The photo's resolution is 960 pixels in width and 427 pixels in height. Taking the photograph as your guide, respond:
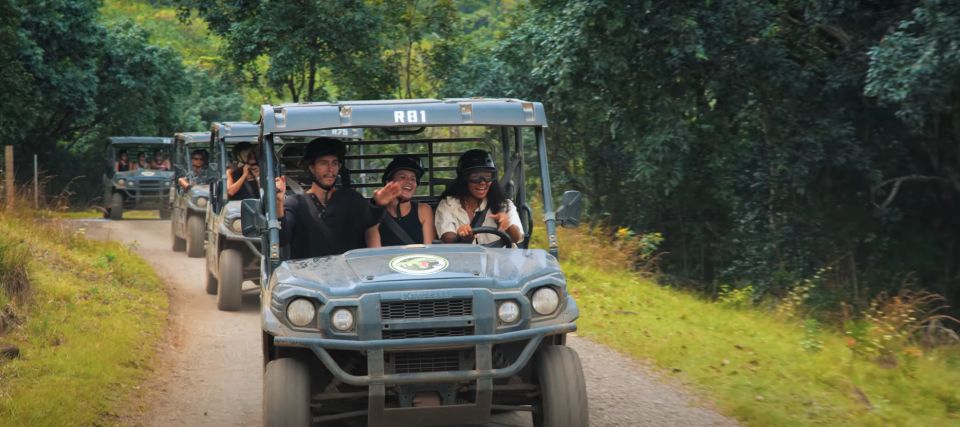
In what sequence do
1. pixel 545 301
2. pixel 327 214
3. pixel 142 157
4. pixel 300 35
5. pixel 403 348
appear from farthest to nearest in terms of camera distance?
1. pixel 142 157
2. pixel 300 35
3. pixel 327 214
4. pixel 545 301
5. pixel 403 348

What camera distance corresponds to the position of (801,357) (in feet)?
30.3

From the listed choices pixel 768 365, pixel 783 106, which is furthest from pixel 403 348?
pixel 783 106

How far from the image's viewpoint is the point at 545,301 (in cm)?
596

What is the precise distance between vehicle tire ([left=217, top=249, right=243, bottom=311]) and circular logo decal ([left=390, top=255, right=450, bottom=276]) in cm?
633

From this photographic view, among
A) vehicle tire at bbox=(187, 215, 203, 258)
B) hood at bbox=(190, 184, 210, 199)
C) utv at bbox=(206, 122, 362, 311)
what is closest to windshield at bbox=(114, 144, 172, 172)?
vehicle tire at bbox=(187, 215, 203, 258)

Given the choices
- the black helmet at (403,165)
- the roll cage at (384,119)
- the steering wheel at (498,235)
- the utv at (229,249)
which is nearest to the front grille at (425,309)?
the roll cage at (384,119)

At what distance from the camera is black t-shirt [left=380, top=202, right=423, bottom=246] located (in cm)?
733

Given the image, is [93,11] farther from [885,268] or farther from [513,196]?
[513,196]

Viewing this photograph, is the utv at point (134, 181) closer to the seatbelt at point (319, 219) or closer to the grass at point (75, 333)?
the grass at point (75, 333)

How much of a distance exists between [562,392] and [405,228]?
76.6 inches

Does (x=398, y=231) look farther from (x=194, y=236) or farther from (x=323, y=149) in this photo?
(x=194, y=236)

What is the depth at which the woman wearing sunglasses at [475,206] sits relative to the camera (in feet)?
23.9

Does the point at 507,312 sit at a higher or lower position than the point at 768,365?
higher

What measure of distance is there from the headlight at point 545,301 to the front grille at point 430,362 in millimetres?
469
